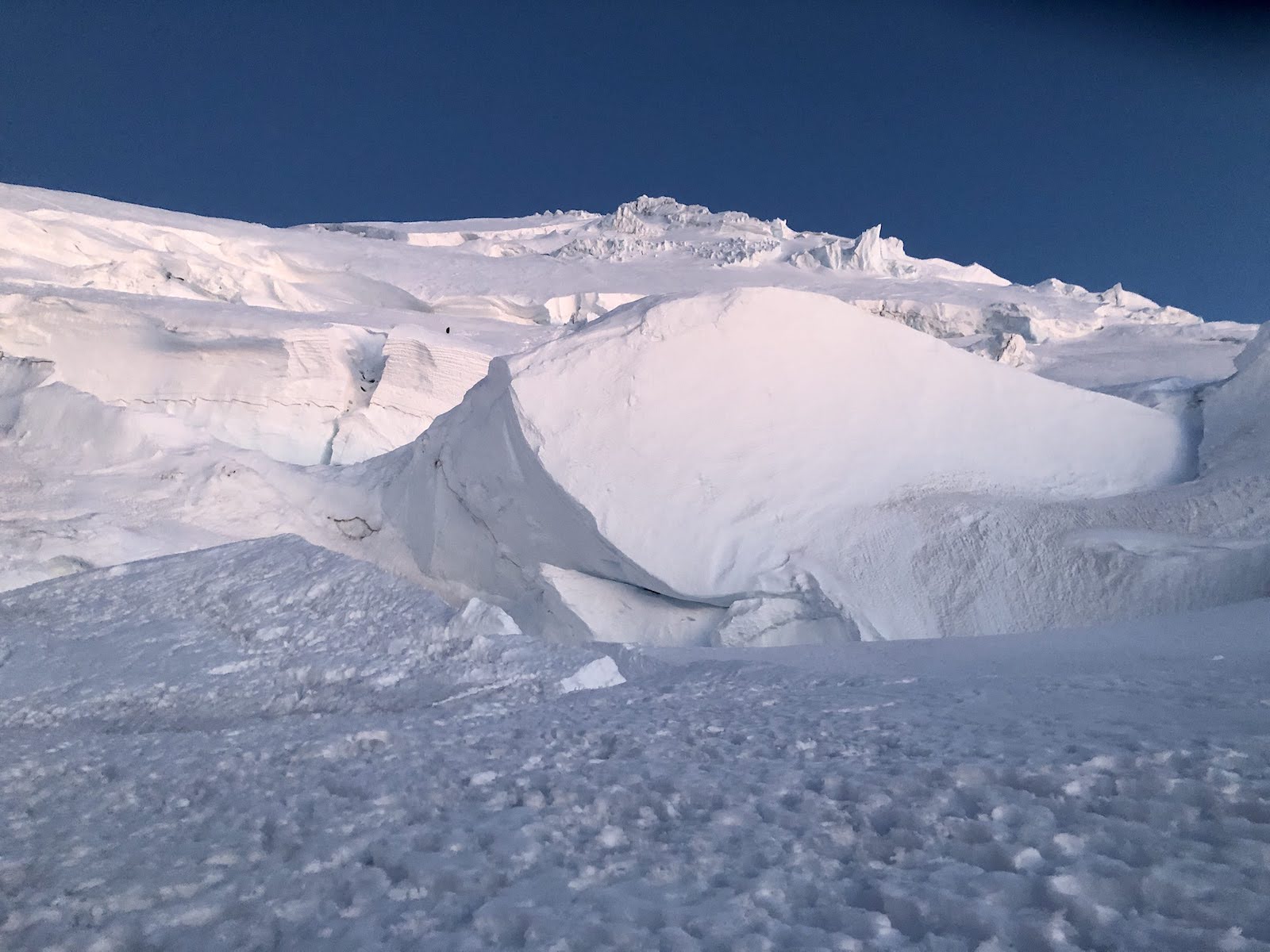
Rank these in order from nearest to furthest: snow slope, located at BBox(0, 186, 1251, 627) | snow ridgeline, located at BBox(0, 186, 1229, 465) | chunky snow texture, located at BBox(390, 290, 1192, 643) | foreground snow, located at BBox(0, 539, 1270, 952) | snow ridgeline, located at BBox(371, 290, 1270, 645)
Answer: foreground snow, located at BBox(0, 539, 1270, 952) → snow ridgeline, located at BBox(371, 290, 1270, 645) → chunky snow texture, located at BBox(390, 290, 1192, 643) → snow slope, located at BBox(0, 186, 1251, 627) → snow ridgeline, located at BBox(0, 186, 1229, 465)

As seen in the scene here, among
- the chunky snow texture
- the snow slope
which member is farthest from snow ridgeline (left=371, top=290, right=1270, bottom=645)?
the snow slope

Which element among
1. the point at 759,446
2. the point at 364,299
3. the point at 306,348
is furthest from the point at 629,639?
the point at 364,299

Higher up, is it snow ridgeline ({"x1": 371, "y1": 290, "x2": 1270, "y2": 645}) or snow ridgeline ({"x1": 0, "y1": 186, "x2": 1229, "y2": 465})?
snow ridgeline ({"x1": 0, "y1": 186, "x2": 1229, "y2": 465})

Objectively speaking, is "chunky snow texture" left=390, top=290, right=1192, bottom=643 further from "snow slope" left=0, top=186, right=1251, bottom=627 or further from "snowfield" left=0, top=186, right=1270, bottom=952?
"snow slope" left=0, top=186, right=1251, bottom=627

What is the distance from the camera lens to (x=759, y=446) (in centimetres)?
527

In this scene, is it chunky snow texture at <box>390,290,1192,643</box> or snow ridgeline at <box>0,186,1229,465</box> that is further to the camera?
snow ridgeline at <box>0,186,1229,465</box>

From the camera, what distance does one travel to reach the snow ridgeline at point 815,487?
14.4ft

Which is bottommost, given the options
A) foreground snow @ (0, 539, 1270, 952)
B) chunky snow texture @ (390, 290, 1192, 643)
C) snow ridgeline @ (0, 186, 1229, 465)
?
foreground snow @ (0, 539, 1270, 952)

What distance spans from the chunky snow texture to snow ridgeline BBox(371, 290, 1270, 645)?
13mm

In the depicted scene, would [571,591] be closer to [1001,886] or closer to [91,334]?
[1001,886]

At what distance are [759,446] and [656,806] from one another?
13.2ft

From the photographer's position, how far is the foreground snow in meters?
1.05

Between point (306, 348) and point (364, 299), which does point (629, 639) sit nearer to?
point (306, 348)

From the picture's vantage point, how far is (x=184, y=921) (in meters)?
1.18
